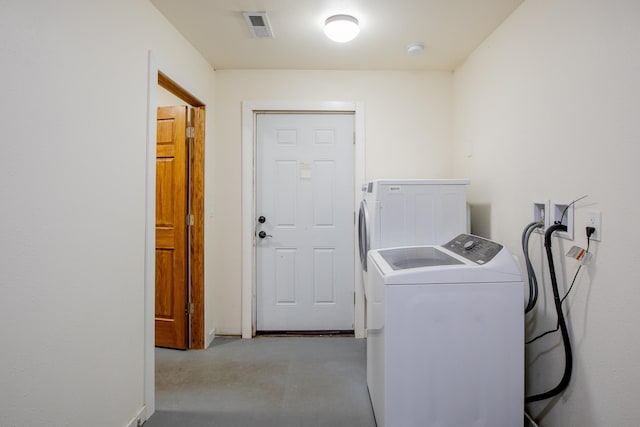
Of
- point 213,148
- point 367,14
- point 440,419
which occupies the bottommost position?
point 440,419

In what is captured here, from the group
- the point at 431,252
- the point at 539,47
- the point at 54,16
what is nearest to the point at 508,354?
the point at 431,252

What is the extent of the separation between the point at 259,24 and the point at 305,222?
1572mm

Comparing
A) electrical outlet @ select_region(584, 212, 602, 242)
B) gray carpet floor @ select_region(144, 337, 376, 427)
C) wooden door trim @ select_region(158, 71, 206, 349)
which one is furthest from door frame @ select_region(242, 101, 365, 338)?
electrical outlet @ select_region(584, 212, 602, 242)

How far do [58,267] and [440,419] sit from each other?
1.70 m

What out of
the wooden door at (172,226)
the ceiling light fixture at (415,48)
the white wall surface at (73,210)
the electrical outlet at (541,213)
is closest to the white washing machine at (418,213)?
the electrical outlet at (541,213)

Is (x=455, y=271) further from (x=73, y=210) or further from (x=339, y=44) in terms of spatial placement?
(x=339, y=44)

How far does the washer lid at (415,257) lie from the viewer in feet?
5.24

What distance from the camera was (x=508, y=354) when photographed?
4.82 ft

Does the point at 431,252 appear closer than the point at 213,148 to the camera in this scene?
Yes

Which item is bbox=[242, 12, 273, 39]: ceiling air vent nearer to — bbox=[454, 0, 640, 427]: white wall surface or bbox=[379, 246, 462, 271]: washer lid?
bbox=[454, 0, 640, 427]: white wall surface

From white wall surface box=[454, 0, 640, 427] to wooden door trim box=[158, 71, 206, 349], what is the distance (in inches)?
85.5

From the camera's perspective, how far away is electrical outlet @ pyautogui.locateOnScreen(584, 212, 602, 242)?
4.18 ft

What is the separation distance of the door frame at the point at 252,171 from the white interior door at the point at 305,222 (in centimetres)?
7

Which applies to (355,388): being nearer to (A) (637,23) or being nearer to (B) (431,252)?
(B) (431,252)
